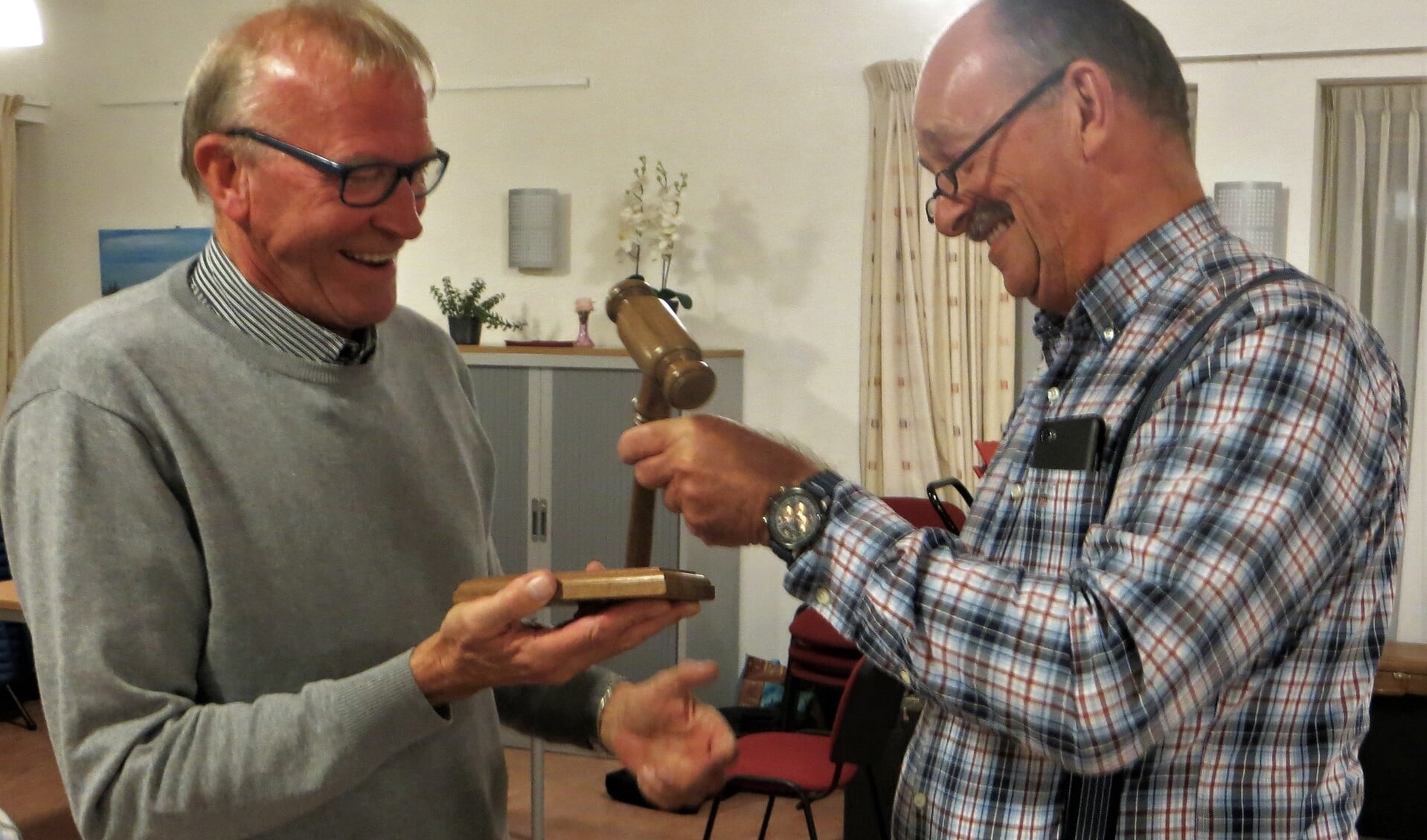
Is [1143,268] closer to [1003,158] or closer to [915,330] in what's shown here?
[1003,158]

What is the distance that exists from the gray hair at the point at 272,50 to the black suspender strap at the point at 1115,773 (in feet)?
3.04

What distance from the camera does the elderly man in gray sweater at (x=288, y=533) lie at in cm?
122

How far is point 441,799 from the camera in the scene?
149cm

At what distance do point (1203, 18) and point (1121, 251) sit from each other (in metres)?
4.29

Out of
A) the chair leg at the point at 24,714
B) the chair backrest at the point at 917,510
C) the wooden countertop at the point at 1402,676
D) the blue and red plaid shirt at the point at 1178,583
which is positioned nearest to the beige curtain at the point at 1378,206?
the wooden countertop at the point at 1402,676

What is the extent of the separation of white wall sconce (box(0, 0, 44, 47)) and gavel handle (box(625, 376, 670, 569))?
2.52 m

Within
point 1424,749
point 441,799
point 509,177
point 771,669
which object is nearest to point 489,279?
point 509,177

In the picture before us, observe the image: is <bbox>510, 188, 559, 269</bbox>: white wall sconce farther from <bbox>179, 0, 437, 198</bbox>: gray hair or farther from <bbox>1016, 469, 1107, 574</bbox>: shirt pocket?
<bbox>1016, 469, 1107, 574</bbox>: shirt pocket

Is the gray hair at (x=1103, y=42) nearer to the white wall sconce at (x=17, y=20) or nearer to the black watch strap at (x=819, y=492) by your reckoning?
the black watch strap at (x=819, y=492)

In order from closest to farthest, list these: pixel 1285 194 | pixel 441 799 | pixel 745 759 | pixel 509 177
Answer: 1. pixel 441 799
2. pixel 745 759
3. pixel 1285 194
4. pixel 509 177

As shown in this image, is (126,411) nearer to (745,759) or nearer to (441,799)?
(441,799)

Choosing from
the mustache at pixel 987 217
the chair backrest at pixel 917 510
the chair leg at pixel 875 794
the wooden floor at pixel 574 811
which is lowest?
the wooden floor at pixel 574 811

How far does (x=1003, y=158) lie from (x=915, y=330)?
3981mm

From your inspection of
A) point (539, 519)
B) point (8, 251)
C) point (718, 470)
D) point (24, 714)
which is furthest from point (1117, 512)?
point (8, 251)
